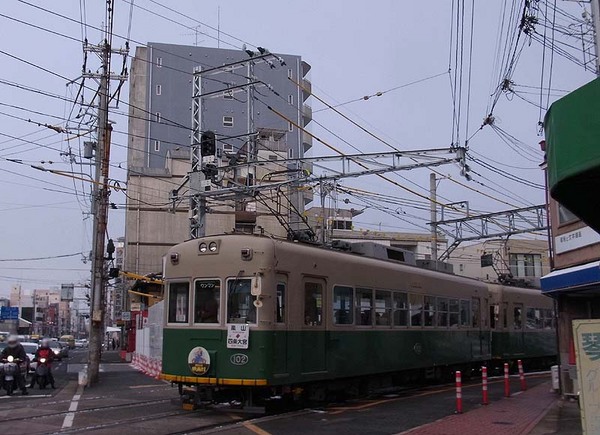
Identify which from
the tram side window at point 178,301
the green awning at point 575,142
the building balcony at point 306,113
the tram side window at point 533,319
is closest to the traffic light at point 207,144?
the tram side window at point 178,301

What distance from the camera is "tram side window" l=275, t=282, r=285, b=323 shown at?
1198 centimetres

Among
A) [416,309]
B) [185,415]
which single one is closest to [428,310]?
[416,309]

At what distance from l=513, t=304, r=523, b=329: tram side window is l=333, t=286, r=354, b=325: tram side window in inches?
472

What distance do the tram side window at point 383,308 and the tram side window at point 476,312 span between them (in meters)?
6.08

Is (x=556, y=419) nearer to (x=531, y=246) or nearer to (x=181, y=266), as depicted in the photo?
(x=181, y=266)

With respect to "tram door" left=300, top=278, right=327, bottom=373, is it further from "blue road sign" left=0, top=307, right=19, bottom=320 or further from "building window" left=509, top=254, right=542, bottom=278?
"blue road sign" left=0, top=307, right=19, bottom=320

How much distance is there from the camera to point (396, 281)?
16.0 metres

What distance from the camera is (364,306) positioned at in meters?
14.6

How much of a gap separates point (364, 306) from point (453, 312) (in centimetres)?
559

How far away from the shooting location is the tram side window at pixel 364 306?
1436cm

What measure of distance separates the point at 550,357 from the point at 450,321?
10.7m

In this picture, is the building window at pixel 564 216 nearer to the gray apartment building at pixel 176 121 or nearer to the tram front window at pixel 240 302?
Result: the tram front window at pixel 240 302

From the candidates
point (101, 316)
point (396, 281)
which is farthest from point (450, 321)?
point (101, 316)

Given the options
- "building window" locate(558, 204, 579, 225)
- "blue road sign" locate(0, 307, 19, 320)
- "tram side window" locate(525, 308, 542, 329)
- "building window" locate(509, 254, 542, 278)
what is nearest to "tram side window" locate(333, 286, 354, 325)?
"building window" locate(558, 204, 579, 225)
